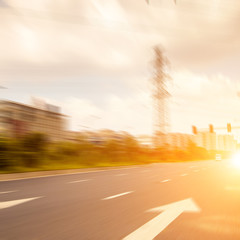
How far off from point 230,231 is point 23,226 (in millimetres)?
2803

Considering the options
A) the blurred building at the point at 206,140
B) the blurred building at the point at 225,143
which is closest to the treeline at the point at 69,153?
the blurred building at the point at 206,140

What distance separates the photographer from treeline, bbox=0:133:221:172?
18.7m

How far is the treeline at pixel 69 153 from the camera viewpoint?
1867 centimetres

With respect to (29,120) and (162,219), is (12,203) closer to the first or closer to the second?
(162,219)

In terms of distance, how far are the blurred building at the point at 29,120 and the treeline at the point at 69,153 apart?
0.87 metres

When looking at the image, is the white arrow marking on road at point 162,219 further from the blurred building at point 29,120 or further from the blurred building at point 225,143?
the blurred building at point 225,143

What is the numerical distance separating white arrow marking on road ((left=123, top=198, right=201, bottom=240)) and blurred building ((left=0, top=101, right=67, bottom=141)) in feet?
48.1

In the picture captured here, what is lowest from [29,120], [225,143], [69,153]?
[69,153]

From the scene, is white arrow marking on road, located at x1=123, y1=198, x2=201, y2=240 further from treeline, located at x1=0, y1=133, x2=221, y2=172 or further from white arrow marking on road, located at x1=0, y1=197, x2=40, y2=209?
treeline, located at x1=0, y1=133, x2=221, y2=172

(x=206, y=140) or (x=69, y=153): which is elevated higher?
(x=206, y=140)

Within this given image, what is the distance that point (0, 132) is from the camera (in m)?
18.7

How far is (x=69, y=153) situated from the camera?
27734 millimetres

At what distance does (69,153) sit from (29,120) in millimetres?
4536

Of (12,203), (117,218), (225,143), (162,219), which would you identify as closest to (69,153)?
(12,203)
